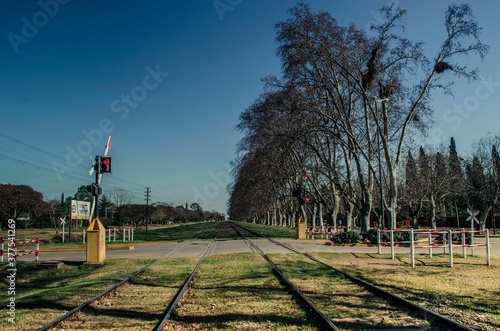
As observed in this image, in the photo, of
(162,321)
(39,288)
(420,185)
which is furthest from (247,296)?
(420,185)

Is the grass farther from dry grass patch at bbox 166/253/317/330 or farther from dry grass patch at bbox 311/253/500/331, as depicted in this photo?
dry grass patch at bbox 166/253/317/330

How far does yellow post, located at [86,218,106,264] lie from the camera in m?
16.4

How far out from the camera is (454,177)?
53.0 meters

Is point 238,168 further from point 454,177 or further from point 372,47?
point 372,47

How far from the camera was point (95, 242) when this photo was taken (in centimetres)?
1662

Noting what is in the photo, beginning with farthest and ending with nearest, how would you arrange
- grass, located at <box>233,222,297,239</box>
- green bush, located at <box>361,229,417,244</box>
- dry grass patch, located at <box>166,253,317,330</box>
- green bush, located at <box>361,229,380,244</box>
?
grass, located at <box>233,222,297,239</box>, green bush, located at <box>361,229,380,244</box>, green bush, located at <box>361,229,417,244</box>, dry grass patch, located at <box>166,253,317,330</box>

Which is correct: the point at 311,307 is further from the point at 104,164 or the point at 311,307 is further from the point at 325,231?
the point at 325,231

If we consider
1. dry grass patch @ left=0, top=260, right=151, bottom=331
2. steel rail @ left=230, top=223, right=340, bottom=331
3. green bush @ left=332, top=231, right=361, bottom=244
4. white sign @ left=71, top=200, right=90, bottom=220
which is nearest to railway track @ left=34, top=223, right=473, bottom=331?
steel rail @ left=230, top=223, right=340, bottom=331

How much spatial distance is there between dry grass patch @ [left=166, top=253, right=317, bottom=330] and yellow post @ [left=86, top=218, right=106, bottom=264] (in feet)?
17.4

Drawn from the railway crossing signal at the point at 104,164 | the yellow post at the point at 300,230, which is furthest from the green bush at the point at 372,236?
the railway crossing signal at the point at 104,164

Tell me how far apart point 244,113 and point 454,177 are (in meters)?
27.3

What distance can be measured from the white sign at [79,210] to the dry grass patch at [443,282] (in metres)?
25.1

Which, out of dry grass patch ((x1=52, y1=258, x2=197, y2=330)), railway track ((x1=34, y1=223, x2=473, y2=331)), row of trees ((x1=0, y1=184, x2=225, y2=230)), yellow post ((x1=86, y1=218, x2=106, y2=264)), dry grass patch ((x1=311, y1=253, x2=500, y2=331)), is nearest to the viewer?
railway track ((x1=34, y1=223, x2=473, y2=331))

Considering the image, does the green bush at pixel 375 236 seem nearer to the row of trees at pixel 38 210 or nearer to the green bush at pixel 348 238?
the green bush at pixel 348 238
